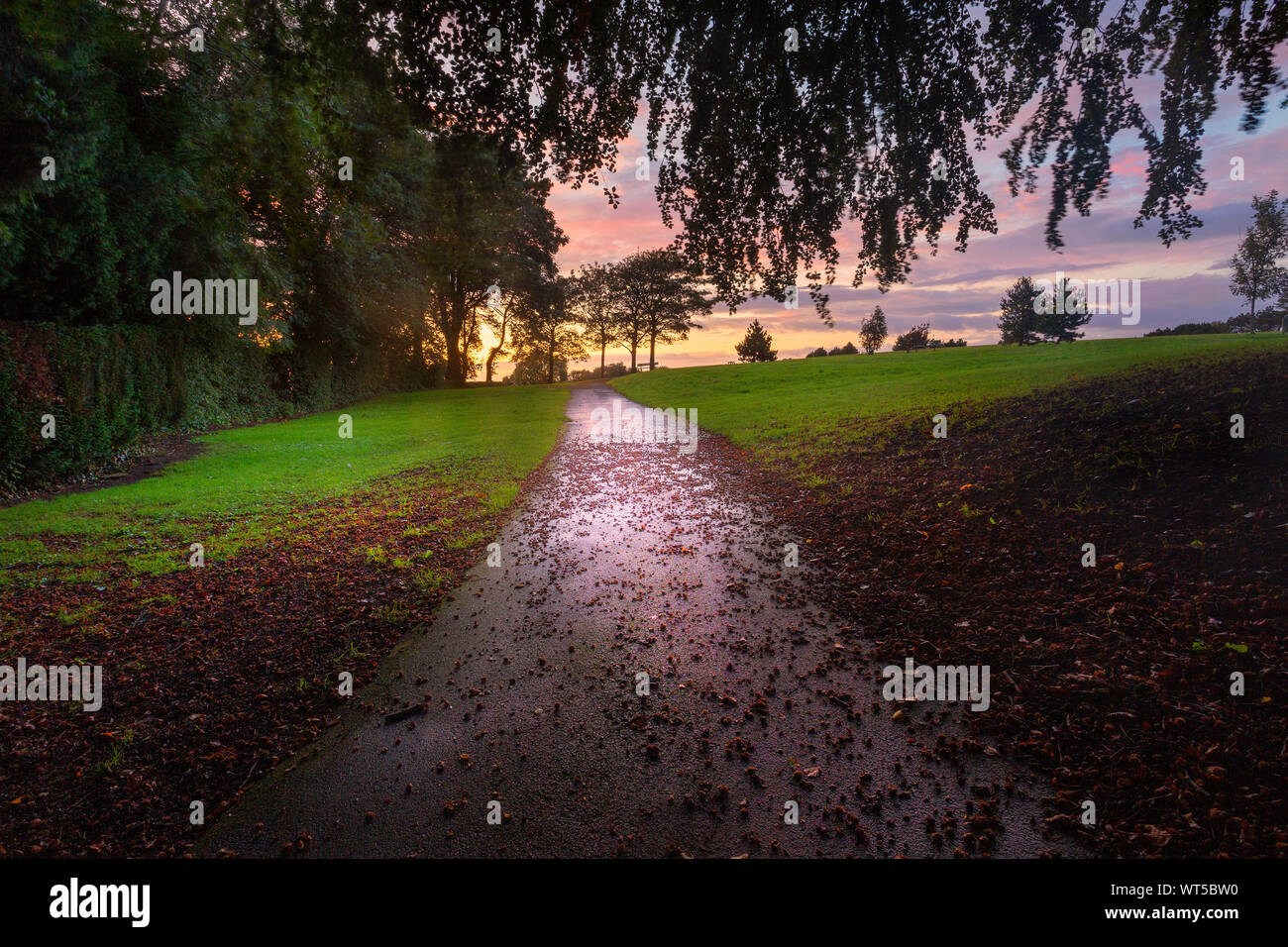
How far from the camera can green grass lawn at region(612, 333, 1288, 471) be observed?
44.3 feet

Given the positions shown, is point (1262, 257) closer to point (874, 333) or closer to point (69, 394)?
point (874, 333)


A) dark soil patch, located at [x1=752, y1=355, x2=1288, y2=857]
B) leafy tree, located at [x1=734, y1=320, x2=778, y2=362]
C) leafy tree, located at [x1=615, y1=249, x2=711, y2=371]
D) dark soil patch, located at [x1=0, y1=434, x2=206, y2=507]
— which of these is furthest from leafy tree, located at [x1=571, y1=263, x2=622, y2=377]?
dark soil patch, located at [x1=752, y1=355, x2=1288, y2=857]

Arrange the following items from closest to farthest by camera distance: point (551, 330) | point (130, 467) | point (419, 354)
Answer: point (130, 467), point (419, 354), point (551, 330)

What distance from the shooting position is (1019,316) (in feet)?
238

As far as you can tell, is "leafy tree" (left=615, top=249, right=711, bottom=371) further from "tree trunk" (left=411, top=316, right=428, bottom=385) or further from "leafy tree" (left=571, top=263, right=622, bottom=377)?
"tree trunk" (left=411, top=316, right=428, bottom=385)

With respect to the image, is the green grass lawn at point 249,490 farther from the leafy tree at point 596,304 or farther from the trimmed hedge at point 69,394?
the leafy tree at point 596,304

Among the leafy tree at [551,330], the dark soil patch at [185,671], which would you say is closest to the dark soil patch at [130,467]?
the dark soil patch at [185,671]

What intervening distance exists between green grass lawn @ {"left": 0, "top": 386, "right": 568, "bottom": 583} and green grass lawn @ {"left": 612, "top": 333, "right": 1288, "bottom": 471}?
8.17m

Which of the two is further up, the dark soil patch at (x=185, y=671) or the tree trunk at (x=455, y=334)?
the tree trunk at (x=455, y=334)

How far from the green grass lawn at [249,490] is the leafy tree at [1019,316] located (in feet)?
246

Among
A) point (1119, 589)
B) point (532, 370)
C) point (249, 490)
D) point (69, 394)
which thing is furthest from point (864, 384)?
point (532, 370)

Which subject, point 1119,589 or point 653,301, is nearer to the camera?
point 1119,589

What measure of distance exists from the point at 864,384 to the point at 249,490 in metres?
23.8

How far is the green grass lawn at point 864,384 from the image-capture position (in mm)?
13492
